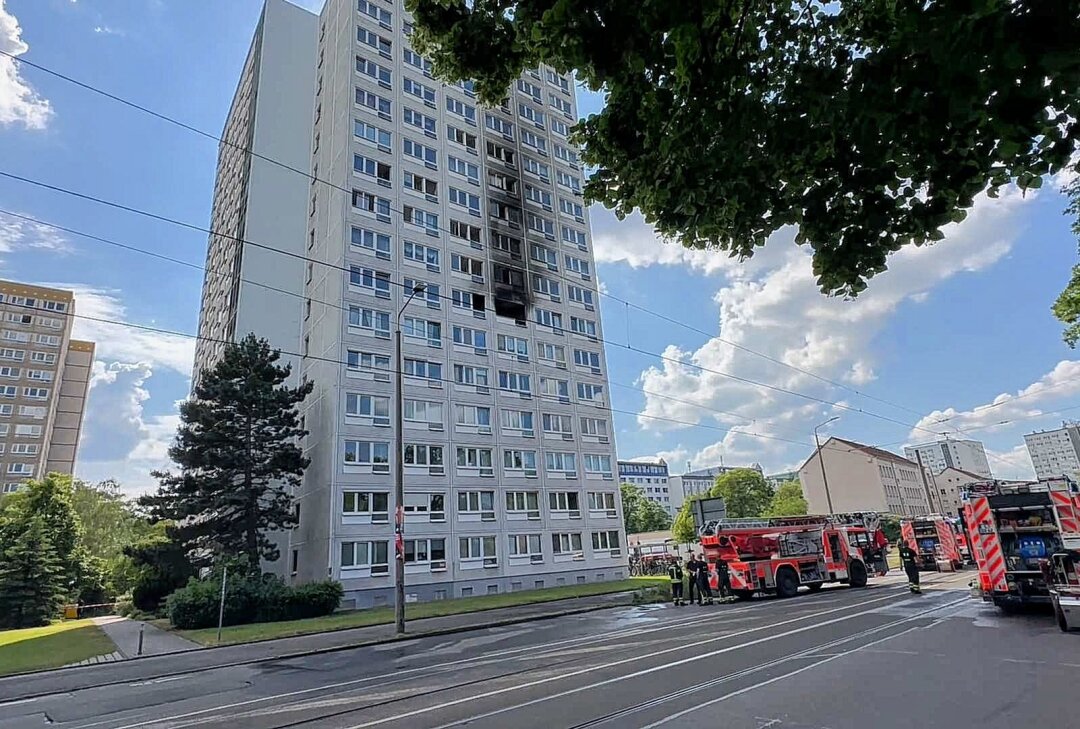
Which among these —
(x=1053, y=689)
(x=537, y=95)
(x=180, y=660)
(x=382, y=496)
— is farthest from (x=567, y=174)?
(x=1053, y=689)

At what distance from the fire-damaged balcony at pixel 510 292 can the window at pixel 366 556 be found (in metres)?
17.6

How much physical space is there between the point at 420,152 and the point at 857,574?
1421 inches

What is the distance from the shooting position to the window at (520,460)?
37.5 meters

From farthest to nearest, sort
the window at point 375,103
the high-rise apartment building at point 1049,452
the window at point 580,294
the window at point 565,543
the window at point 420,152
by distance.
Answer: the high-rise apartment building at point 1049,452 < the window at point 580,294 < the window at point 420,152 < the window at point 375,103 < the window at point 565,543

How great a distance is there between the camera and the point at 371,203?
36.5 metres

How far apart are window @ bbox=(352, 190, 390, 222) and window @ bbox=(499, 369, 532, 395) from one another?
1270 centimetres

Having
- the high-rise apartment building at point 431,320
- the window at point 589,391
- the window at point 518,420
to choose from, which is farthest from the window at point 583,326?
the window at point 518,420

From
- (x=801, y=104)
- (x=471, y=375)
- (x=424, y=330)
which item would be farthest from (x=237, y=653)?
(x=471, y=375)

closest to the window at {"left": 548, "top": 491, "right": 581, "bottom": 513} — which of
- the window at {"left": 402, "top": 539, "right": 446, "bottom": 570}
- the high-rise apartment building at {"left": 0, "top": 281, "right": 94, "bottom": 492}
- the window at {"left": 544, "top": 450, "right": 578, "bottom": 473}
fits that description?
the window at {"left": 544, "top": 450, "right": 578, "bottom": 473}

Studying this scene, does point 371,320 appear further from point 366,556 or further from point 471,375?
point 366,556

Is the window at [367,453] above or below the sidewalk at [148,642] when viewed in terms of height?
above

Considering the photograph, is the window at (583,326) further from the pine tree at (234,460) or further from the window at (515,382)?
the pine tree at (234,460)

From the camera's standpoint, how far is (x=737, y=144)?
4262 mm

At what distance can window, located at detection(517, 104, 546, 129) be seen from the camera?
1905 inches
